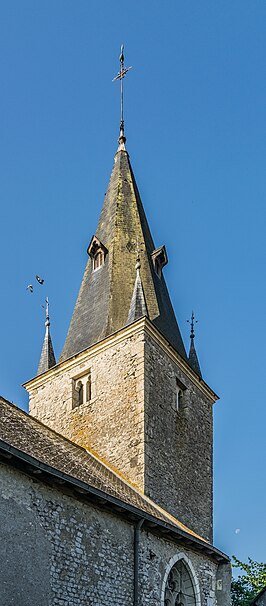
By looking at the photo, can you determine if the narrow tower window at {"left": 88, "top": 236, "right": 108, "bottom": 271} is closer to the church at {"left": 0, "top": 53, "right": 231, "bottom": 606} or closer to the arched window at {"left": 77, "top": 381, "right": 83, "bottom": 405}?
the church at {"left": 0, "top": 53, "right": 231, "bottom": 606}

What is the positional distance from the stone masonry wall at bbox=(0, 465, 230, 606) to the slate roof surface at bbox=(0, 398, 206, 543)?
0.47 metres

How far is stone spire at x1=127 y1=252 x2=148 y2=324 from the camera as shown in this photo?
17.2 metres

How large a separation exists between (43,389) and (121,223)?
5083 millimetres

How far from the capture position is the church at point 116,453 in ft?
33.4

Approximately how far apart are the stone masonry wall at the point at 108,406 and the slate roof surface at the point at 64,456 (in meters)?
0.53

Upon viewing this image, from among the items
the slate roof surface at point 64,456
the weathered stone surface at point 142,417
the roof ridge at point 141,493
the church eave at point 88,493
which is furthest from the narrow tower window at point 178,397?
the church eave at point 88,493

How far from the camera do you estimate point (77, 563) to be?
10.7 m

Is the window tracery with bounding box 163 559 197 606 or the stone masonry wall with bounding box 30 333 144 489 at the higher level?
the stone masonry wall with bounding box 30 333 144 489

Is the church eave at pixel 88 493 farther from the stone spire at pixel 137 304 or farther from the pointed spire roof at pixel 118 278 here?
the pointed spire roof at pixel 118 278

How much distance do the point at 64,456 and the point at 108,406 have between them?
391 centimetres

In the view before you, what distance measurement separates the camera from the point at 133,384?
53.4 ft

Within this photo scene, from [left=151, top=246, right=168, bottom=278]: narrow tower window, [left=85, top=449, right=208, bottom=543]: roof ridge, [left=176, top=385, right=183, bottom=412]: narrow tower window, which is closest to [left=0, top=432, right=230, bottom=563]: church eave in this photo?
[left=85, top=449, right=208, bottom=543]: roof ridge

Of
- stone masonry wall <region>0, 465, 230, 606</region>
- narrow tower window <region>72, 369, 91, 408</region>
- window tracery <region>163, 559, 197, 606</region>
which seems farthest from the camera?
narrow tower window <region>72, 369, 91, 408</region>

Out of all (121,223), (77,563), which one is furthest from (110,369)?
(77,563)
